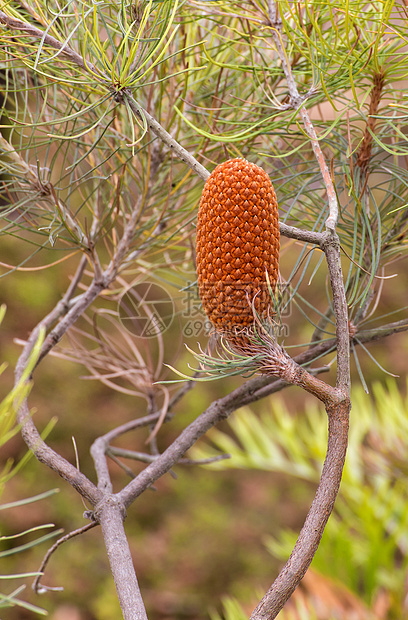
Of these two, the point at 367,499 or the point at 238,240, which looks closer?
the point at 238,240

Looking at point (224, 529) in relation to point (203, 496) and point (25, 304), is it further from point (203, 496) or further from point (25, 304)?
point (25, 304)

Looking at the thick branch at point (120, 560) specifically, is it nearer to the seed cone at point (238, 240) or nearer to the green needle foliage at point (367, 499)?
the seed cone at point (238, 240)

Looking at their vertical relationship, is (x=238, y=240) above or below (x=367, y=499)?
above

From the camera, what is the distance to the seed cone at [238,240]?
0.54 ft

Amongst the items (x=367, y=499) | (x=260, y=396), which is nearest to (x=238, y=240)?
(x=260, y=396)

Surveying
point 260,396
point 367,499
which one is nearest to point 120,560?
point 260,396

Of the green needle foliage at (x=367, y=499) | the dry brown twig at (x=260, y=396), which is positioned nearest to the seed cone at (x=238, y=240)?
the dry brown twig at (x=260, y=396)

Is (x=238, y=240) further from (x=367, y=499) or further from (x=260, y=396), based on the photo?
(x=367, y=499)

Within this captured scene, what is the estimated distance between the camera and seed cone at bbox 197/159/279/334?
0.54 ft

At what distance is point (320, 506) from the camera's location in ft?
0.51

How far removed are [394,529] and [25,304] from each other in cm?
67

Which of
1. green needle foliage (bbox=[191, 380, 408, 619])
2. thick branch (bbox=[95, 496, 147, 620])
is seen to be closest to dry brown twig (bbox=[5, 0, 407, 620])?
thick branch (bbox=[95, 496, 147, 620])

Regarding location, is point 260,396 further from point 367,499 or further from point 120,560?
point 367,499

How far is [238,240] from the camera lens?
0.55ft
